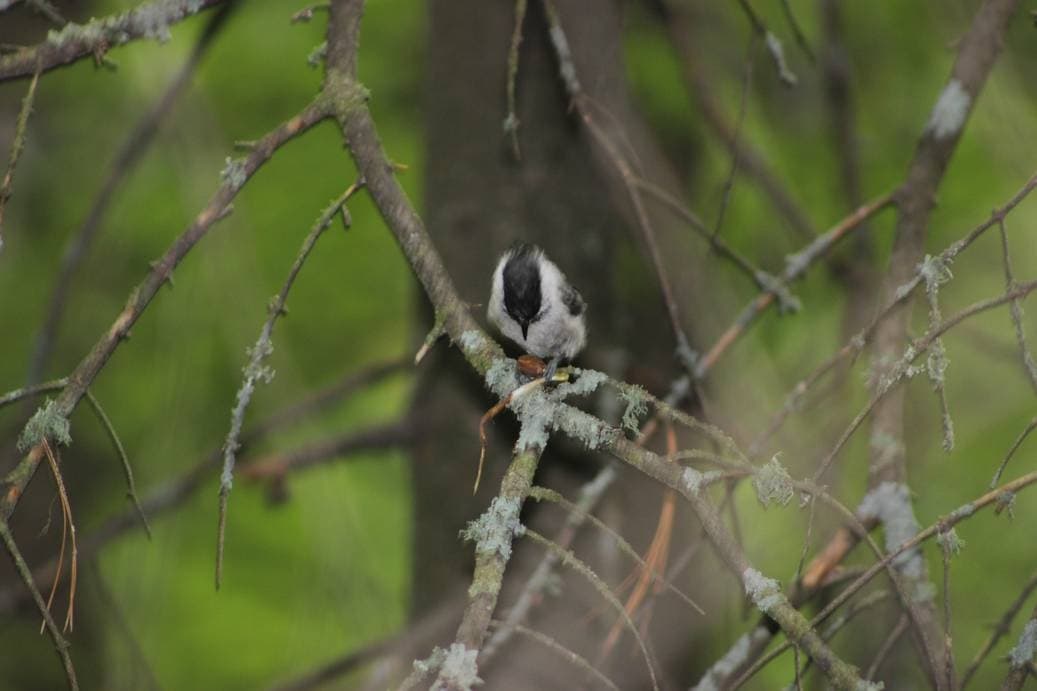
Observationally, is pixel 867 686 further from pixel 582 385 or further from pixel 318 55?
pixel 318 55

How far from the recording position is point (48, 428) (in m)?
1.92

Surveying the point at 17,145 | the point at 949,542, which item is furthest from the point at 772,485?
the point at 17,145

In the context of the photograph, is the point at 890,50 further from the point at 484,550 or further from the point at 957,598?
the point at 484,550

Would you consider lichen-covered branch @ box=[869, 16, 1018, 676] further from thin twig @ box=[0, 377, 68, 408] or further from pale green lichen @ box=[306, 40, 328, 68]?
thin twig @ box=[0, 377, 68, 408]

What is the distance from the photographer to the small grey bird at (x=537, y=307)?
10.7 ft

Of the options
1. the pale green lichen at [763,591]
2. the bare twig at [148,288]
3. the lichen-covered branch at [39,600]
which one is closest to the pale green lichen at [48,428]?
the bare twig at [148,288]

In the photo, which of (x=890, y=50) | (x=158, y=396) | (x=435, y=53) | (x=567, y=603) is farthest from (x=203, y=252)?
(x=890, y=50)

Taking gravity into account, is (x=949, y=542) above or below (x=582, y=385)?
below

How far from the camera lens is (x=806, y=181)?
4863 mm

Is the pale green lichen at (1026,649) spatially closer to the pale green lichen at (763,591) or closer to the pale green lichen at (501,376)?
the pale green lichen at (763,591)

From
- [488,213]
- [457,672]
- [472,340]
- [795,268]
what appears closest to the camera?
[457,672]

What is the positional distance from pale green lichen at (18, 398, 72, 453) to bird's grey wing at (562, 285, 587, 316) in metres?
1.67

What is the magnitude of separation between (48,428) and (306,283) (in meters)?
3.11

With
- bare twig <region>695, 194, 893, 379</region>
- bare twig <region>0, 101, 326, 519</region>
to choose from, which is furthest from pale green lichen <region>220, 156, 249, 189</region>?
bare twig <region>695, 194, 893, 379</region>
